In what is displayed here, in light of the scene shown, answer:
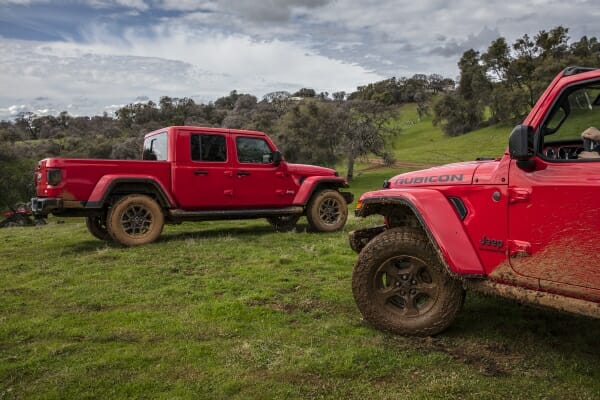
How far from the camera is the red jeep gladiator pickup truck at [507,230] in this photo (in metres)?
3.05

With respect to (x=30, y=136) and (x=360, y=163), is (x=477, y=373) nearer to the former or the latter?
(x=360, y=163)

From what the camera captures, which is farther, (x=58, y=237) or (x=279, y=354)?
(x=58, y=237)

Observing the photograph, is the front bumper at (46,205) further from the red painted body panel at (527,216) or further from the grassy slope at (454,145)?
the grassy slope at (454,145)

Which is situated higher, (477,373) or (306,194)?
(306,194)

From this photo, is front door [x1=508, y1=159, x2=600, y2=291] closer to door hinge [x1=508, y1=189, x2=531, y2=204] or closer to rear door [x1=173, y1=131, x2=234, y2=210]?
door hinge [x1=508, y1=189, x2=531, y2=204]

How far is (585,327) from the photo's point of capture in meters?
3.96

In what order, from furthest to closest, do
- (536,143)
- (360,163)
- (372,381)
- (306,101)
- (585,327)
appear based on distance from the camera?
(360,163) < (306,101) < (585,327) < (536,143) < (372,381)

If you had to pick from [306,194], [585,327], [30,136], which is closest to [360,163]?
[306,194]

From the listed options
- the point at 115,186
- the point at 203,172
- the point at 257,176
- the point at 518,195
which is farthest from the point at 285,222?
the point at 518,195

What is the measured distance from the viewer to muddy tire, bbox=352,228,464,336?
12.3ft

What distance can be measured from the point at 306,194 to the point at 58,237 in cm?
508

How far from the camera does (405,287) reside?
12.9 feet

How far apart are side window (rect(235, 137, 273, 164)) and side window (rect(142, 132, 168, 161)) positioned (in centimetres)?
132

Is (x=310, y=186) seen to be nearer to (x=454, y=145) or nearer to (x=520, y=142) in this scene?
(x=520, y=142)
